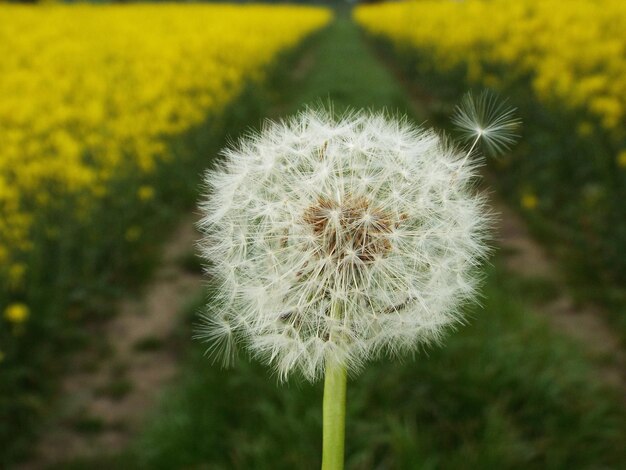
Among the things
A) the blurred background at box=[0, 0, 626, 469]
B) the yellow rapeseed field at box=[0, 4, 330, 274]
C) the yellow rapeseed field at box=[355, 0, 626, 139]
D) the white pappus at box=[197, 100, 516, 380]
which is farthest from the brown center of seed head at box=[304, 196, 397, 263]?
the yellow rapeseed field at box=[355, 0, 626, 139]

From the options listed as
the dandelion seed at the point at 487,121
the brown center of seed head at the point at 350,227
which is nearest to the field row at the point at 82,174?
the brown center of seed head at the point at 350,227

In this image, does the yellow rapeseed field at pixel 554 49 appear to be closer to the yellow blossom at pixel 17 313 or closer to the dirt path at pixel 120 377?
the dirt path at pixel 120 377

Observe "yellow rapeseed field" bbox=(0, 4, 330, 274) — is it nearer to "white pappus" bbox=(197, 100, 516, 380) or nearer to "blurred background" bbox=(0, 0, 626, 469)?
"blurred background" bbox=(0, 0, 626, 469)

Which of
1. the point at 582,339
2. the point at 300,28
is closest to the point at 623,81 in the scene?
the point at 582,339

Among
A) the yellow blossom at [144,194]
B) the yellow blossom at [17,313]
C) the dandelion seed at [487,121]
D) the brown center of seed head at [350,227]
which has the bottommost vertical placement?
the brown center of seed head at [350,227]

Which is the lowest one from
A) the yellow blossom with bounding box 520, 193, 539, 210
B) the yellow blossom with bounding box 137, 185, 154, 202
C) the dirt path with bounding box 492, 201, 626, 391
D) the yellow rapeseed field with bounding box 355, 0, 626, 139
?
the dirt path with bounding box 492, 201, 626, 391

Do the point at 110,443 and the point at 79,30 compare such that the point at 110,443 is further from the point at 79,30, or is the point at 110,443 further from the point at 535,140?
the point at 79,30

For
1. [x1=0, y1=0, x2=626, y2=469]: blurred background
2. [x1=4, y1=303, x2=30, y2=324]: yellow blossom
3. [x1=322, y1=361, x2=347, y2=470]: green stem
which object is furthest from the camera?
[x1=4, y1=303, x2=30, y2=324]: yellow blossom

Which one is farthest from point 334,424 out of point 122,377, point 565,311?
point 565,311
